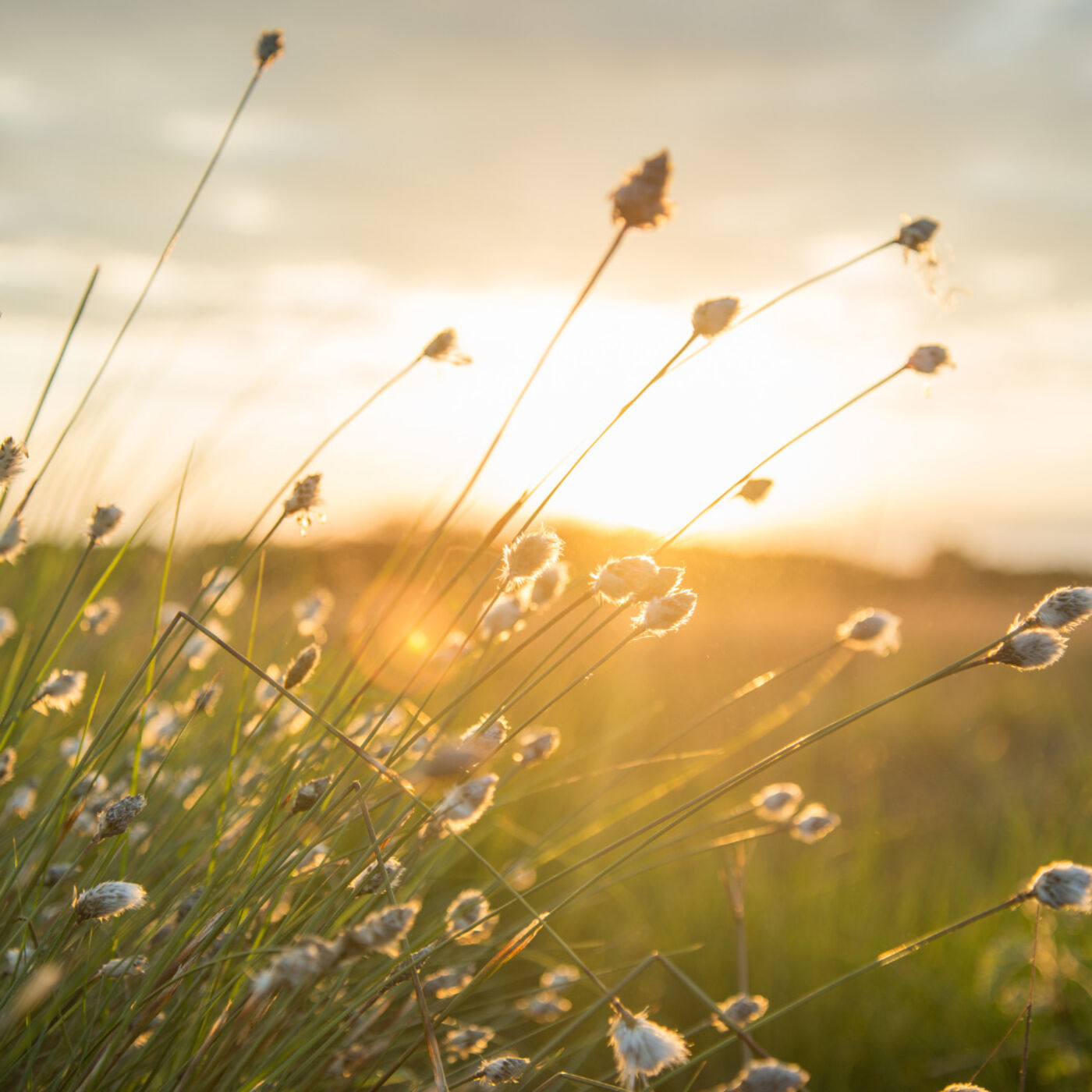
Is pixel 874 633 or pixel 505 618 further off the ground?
pixel 505 618

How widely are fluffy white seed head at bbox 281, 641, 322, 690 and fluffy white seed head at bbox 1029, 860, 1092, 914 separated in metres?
1.13

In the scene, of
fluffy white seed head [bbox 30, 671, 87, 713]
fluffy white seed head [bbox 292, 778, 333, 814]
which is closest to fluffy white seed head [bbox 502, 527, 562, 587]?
fluffy white seed head [bbox 292, 778, 333, 814]

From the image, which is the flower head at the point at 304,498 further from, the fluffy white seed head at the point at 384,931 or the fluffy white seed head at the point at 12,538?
the fluffy white seed head at the point at 384,931

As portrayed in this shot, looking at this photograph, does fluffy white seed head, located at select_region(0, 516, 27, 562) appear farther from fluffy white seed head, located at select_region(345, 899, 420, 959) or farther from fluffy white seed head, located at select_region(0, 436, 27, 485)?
fluffy white seed head, located at select_region(345, 899, 420, 959)

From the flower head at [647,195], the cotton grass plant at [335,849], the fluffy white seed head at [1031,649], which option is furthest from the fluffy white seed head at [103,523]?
the fluffy white seed head at [1031,649]

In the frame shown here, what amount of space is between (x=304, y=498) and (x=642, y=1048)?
3.03ft

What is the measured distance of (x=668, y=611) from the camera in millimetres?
1217

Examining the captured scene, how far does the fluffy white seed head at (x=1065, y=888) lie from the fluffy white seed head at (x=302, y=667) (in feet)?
3.70

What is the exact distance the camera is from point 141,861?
1585 mm

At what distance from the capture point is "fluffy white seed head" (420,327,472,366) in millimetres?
1454

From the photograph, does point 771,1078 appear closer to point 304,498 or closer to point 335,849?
point 335,849

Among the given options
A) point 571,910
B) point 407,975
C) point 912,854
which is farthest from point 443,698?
point 912,854

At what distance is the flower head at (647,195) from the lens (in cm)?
111

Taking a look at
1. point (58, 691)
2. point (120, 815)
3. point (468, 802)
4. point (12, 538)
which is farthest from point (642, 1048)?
point (12, 538)
